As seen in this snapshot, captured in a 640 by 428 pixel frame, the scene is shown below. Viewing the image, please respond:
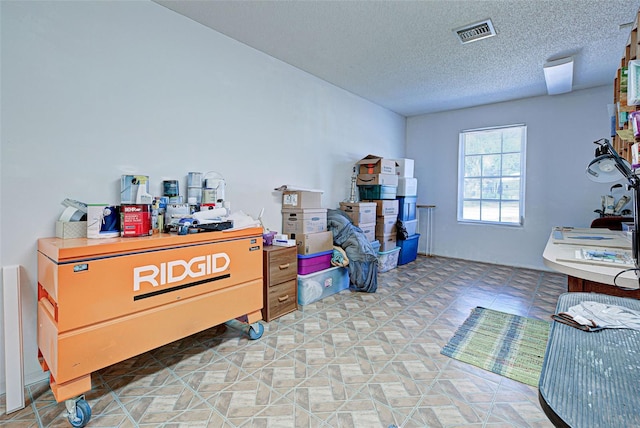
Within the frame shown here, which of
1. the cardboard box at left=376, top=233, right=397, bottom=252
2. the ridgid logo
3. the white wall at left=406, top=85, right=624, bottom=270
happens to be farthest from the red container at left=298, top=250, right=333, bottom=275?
the white wall at left=406, top=85, right=624, bottom=270

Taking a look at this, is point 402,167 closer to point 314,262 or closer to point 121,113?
point 314,262

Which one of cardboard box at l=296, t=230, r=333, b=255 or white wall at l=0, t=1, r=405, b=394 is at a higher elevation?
white wall at l=0, t=1, r=405, b=394

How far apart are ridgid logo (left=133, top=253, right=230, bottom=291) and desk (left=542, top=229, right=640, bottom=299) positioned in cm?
202

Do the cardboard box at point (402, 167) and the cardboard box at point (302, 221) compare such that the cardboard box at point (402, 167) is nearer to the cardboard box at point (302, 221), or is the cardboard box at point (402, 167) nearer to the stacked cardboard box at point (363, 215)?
the stacked cardboard box at point (363, 215)

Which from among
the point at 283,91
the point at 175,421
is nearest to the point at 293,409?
the point at 175,421

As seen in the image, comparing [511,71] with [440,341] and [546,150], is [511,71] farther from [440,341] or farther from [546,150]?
[440,341]

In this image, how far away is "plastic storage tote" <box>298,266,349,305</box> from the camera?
316 centimetres

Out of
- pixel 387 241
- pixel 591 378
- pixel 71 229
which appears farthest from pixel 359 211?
pixel 591 378

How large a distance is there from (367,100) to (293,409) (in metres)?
4.54

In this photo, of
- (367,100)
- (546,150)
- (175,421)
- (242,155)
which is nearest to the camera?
(175,421)

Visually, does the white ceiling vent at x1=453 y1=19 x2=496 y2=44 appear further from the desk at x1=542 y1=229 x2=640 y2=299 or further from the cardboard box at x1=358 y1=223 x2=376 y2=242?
the cardboard box at x1=358 y1=223 x2=376 y2=242

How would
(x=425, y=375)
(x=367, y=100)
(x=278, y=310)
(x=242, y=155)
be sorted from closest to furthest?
(x=425, y=375) < (x=278, y=310) < (x=242, y=155) < (x=367, y=100)

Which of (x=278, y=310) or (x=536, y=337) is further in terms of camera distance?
(x=278, y=310)

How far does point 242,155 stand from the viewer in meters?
3.13
